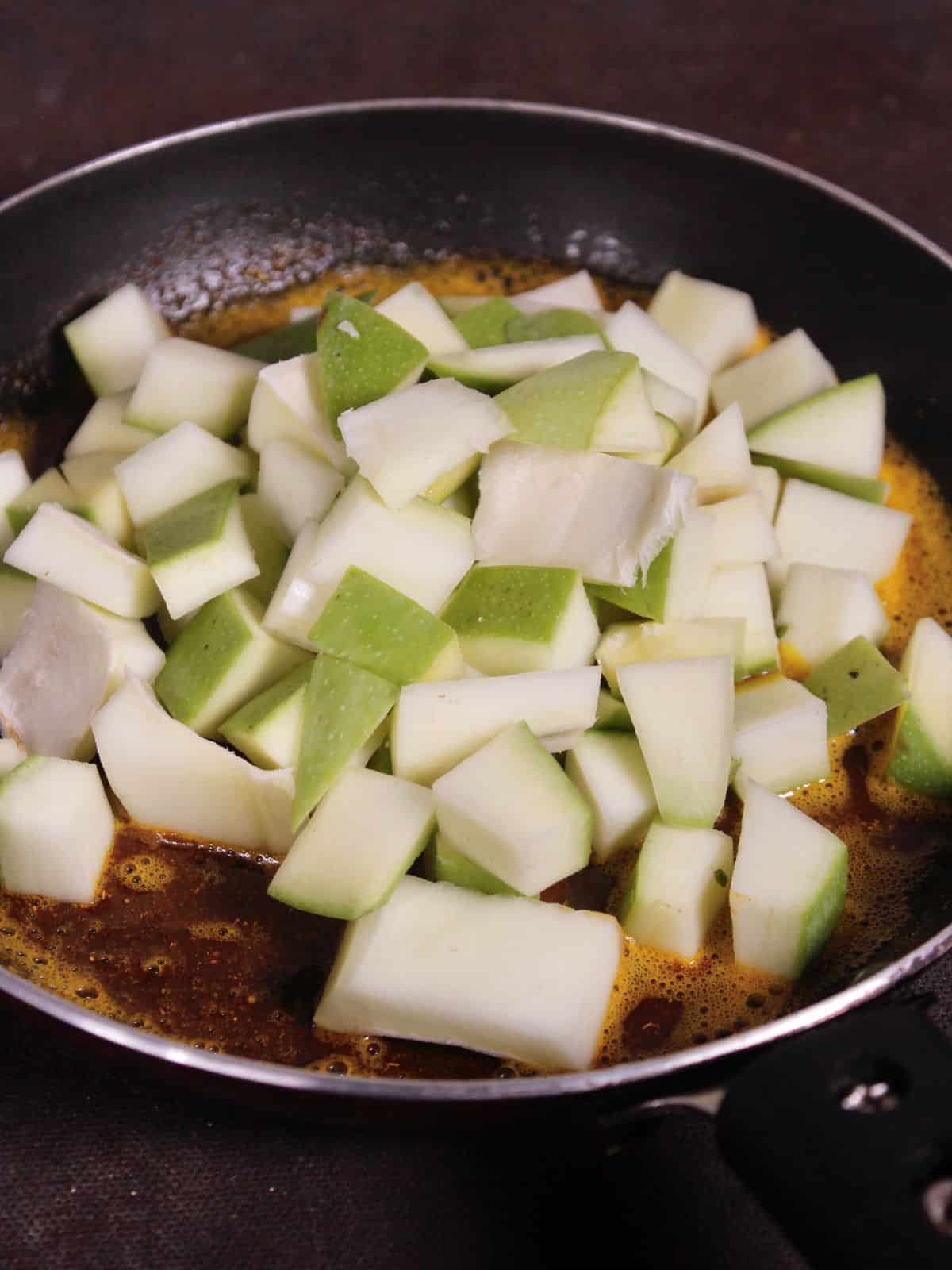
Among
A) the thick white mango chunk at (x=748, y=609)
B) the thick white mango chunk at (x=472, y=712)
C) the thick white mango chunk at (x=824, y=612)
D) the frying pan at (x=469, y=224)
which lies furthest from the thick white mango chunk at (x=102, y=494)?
the thick white mango chunk at (x=824, y=612)

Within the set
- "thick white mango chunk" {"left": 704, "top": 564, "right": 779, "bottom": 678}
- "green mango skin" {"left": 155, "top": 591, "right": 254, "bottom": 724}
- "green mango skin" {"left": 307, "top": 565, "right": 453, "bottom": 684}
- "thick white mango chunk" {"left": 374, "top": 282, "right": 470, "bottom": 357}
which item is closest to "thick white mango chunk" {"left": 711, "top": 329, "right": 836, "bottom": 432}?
"thick white mango chunk" {"left": 704, "top": 564, "right": 779, "bottom": 678}

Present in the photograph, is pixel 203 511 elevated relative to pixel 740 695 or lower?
elevated

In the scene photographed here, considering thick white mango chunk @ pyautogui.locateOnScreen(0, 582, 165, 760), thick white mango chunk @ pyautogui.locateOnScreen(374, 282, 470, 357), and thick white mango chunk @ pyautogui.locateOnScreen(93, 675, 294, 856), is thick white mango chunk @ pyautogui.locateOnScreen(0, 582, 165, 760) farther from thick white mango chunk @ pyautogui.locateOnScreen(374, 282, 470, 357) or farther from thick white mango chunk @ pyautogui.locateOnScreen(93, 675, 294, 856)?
thick white mango chunk @ pyautogui.locateOnScreen(374, 282, 470, 357)

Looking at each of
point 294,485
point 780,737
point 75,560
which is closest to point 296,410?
point 294,485

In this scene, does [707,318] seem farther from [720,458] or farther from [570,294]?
[720,458]

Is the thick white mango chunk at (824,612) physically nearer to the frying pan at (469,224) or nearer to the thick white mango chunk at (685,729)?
the thick white mango chunk at (685,729)

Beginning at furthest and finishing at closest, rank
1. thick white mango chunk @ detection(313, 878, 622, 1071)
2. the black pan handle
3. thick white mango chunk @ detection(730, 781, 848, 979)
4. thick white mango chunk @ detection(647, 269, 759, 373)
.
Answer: thick white mango chunk @ detection(647, 269, 759, 373) < thick white mango chunk @ detection(730, 781, 848, 979) < thick white mango chunk @ detection(313, 878, 622, 1071) < the black pan handle

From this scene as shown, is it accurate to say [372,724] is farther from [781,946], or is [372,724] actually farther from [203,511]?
[781,946]

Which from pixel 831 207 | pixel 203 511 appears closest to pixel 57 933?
pixel 203 511

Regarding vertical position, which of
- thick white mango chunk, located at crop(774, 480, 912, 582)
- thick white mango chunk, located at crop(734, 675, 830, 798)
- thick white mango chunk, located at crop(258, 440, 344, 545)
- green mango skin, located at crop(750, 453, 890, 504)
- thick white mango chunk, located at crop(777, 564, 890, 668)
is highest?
thick white mango chunk, located at crop(258, 440, 344, 545)
